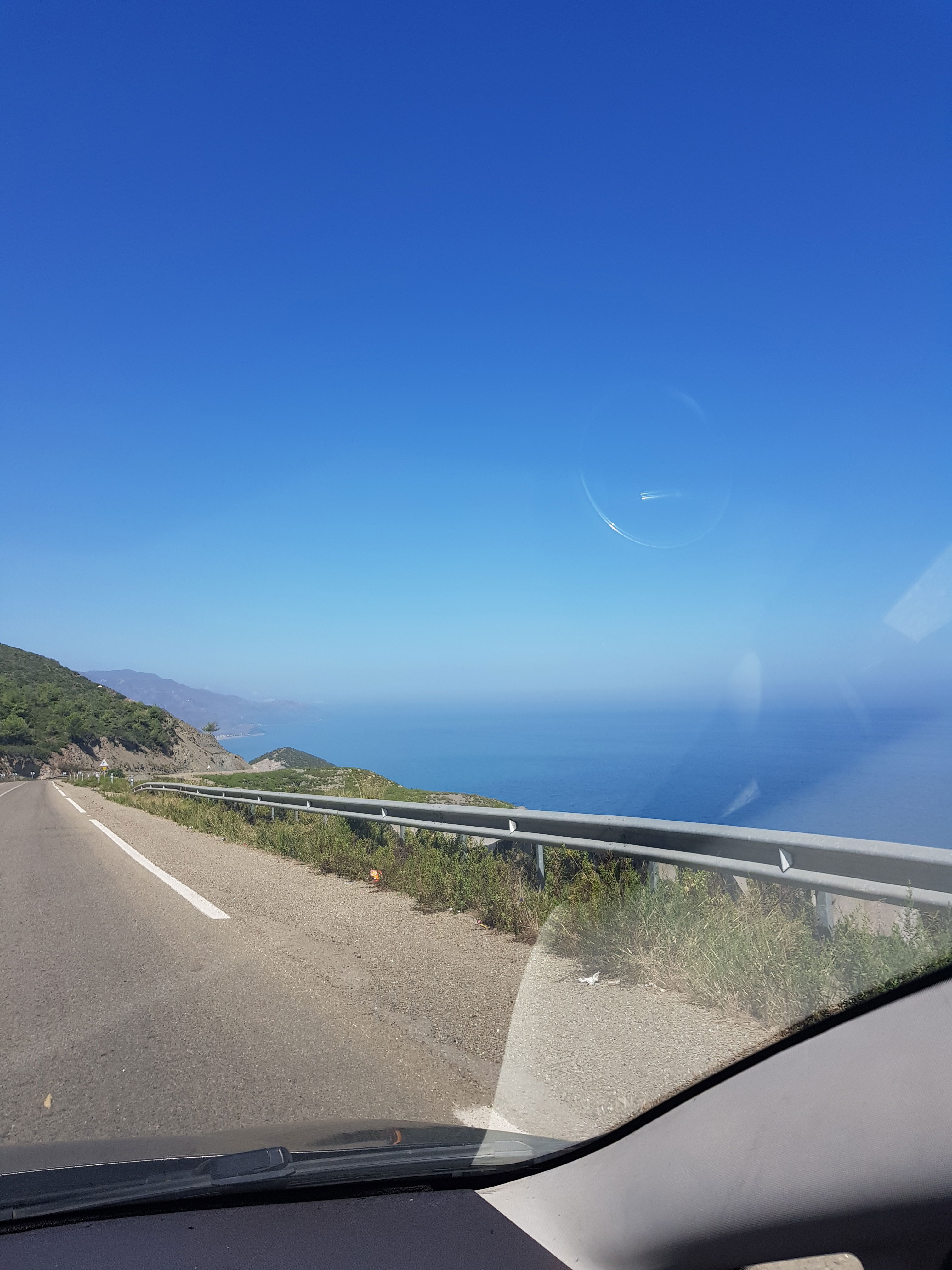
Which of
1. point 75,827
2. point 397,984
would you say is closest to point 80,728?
point 75,827

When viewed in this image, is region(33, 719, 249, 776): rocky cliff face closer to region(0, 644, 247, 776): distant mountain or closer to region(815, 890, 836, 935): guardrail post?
region(0, 644, 247, 776): distant mountain

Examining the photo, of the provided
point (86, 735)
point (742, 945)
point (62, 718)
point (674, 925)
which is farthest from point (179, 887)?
point (86, 735)

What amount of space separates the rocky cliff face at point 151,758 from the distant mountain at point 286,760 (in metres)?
26.8

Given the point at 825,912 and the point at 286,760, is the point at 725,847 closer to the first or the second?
the point at 825,912

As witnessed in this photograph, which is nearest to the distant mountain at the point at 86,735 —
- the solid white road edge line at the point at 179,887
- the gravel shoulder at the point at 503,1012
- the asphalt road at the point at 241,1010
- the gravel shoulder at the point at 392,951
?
the solid white road edge line at the point at 179,887

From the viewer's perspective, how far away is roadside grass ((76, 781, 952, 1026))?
3.08 m

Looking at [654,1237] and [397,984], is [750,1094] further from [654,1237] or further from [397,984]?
[397,984]

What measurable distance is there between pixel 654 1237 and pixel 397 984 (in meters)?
4.05

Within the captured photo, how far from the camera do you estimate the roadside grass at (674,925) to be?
3082mm

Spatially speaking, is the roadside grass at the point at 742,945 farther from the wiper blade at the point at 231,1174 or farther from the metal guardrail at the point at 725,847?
the wiper blade at the point at 231,1174

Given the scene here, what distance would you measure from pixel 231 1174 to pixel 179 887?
9.04 meters

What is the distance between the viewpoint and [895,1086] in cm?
168

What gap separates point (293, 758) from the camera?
59688mm

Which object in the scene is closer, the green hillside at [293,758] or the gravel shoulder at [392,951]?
the gravel shoulder at [392,951]
